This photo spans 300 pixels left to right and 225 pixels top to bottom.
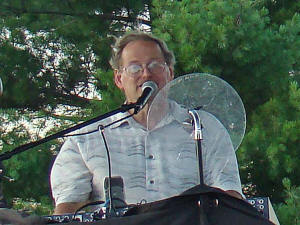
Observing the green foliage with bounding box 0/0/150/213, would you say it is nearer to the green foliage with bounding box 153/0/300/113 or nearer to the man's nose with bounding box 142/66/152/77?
the green foliage with bounding box 153/0/300/113

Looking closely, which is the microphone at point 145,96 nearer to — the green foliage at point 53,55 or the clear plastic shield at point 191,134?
the clear plastic shield at point 191,134

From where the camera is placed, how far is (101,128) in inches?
86.4

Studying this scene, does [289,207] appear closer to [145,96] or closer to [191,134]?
[191,134]

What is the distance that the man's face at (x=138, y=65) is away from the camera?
256 centimetres

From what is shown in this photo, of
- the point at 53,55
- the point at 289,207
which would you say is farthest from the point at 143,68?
the point at 53,55

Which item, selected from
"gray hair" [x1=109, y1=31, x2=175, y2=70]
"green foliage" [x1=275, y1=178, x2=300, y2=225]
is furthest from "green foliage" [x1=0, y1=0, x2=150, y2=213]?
"gray hair" [x1=109, y1=31, x2=175, y2=70]

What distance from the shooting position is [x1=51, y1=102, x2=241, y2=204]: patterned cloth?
2.37 metres

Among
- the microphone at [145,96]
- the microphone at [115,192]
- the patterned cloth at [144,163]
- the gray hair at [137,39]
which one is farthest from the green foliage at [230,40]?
the microphone at [115,192]

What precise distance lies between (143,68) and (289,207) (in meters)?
1.79

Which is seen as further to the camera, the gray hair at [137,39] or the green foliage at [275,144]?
the green foliage at [275,144]

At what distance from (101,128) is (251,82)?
8.56 ft

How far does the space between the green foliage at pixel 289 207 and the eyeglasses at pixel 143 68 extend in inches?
66.7

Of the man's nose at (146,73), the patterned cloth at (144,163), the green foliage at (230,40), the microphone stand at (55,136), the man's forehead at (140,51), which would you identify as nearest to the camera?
the microphone stand at (55,136)

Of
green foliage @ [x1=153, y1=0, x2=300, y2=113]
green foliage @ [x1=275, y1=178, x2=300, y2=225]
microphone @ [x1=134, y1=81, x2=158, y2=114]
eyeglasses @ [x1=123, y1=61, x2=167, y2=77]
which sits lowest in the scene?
green foliage @ [x1=275, y1=178, x2=300, y2=225]
